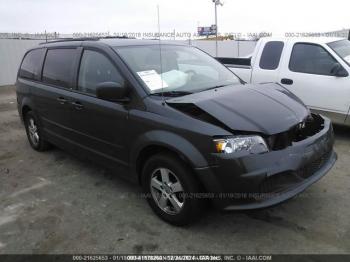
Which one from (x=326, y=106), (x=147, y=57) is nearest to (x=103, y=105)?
(x=147, y=57)

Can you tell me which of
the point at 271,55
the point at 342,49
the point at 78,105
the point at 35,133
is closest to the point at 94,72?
the point at 78,105

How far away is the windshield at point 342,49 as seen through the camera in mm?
5937

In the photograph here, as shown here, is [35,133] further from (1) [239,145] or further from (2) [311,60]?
(2) [311,60]

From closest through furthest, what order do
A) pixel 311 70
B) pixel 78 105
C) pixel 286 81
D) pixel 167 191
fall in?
pixel 167 191
pixel 78 105
pixel 311 70
pixel 286 81

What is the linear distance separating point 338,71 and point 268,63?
1286 millimetres

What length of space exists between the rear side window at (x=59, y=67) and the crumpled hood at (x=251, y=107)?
70.9 inches

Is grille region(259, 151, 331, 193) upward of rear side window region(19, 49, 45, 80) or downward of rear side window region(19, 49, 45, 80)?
downward

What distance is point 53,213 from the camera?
12.7 ft

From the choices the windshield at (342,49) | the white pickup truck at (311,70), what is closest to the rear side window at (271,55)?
the white pickup truck at (311,70)

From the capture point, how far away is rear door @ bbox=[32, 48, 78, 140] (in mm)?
4582

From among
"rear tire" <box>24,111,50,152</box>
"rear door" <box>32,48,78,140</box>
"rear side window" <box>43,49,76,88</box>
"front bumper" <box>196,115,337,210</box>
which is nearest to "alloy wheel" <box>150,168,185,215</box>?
"front bumper" <box>196,115,337,210</box>

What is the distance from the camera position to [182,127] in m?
3.14

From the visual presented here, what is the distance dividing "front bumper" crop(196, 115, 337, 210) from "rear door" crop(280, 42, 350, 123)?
306cm

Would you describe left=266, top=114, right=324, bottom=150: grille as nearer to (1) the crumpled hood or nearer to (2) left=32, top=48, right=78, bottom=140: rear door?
(1) the crumpled hood
